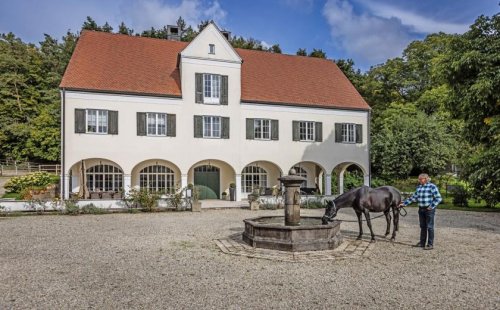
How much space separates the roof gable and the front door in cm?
677

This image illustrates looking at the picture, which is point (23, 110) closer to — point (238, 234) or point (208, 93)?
point (208, 93)

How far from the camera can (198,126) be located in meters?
22.4

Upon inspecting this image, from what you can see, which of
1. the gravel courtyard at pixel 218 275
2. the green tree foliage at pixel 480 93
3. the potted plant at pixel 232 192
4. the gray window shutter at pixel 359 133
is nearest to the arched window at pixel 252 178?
the potted plant at pixel 232 192

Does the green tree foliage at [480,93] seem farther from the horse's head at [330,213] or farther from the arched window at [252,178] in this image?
the arched window at [252,178]

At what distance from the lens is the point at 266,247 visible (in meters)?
9.20

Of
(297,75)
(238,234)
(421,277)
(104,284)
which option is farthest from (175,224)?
(297,75)

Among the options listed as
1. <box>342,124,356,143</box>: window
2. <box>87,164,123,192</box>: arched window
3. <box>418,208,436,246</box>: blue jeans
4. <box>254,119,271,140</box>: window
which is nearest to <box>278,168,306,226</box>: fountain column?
<box>418,208,436,246</box>: blue jeans

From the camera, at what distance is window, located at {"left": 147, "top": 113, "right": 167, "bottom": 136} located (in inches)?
850

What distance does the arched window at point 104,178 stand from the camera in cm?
2183

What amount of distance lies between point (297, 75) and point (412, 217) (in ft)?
46.1

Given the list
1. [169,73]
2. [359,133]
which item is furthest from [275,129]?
[169,73]

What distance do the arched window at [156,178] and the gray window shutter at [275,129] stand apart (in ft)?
21.7

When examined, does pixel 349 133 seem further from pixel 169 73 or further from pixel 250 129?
pixel 169 73

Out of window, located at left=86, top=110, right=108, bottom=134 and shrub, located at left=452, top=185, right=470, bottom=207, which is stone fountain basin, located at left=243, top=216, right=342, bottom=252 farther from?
shrub, located at left=452, top=185, right=470, bottom=207
